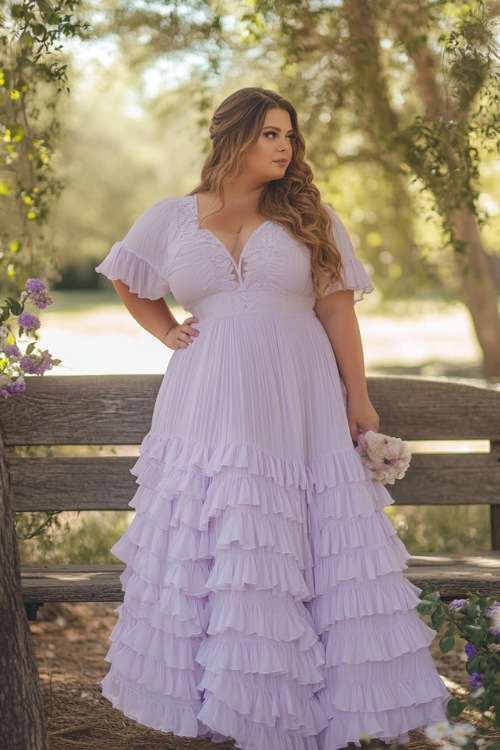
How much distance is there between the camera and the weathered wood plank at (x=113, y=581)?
340 cm

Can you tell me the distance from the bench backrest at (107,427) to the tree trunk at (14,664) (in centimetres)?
101

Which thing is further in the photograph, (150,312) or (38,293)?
(150,312)

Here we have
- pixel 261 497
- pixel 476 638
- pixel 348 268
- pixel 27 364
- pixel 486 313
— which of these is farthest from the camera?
pixel 486 313

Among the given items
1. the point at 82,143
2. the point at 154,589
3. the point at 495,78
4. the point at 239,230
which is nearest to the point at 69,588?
the point at 154,589

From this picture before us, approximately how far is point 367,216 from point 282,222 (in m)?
6.14

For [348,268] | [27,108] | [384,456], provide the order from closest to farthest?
1. [384,456]
2. [348,268]
3. [27,108]

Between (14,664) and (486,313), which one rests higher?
(486,313)

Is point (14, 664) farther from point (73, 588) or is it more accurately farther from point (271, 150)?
point (271, 150)

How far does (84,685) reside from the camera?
4000 mm

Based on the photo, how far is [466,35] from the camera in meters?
3.52

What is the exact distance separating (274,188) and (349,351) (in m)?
0.65

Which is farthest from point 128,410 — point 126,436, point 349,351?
point 349,351

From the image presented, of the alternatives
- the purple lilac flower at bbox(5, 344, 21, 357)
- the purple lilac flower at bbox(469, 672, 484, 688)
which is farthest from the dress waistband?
the purple lilac flower at bbox(469, 672, 484, 688)

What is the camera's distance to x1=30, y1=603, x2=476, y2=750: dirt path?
342 centimetres
